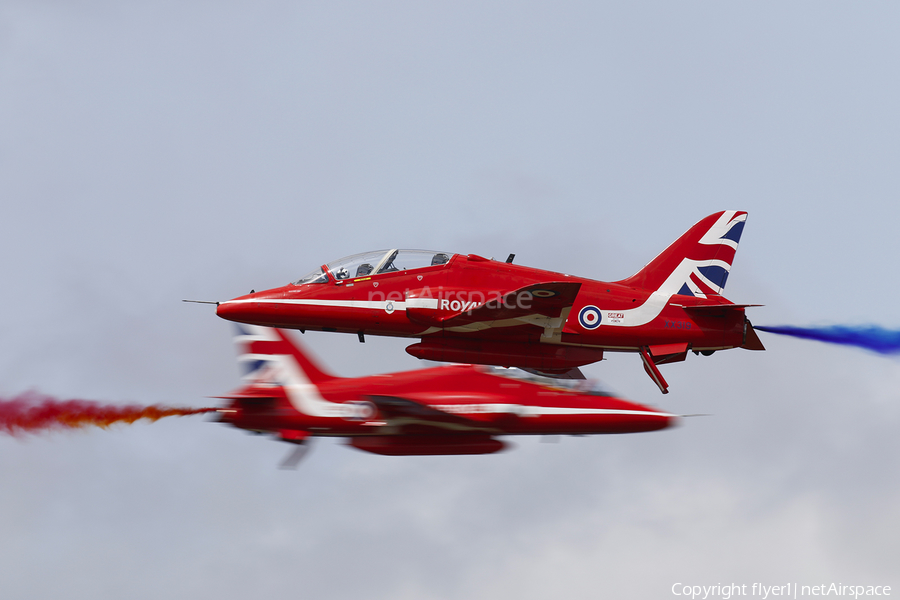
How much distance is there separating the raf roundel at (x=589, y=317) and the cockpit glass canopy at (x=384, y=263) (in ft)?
16.3

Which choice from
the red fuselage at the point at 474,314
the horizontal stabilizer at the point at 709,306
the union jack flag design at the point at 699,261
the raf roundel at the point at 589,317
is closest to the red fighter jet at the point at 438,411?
the red fuselage at the point at 474,314

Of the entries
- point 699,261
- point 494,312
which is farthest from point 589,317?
point 699,261

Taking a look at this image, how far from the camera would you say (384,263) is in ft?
143

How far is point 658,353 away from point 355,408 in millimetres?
10817

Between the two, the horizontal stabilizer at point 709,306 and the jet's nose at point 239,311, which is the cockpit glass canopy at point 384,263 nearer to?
the jet's nose at point 239,311

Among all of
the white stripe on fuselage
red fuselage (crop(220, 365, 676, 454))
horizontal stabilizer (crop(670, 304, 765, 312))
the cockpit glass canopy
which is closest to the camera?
red fuselage (crop(220, 365, 676, 454))

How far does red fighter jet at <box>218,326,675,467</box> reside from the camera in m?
40.5

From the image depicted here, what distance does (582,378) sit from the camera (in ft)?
149

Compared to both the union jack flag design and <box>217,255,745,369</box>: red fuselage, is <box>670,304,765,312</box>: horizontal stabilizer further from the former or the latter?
the union jack flag design

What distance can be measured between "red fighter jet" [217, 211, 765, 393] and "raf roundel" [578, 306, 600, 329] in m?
0.03

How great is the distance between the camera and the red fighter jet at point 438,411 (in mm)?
40500

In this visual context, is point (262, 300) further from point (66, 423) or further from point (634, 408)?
point (634, 408)

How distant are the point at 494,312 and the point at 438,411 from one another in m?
4.28

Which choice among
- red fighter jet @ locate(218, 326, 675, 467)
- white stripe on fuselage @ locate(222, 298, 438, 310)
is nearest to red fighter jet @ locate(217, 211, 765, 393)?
white stripe on fuselage @ locate(222, 298, 438, 310)
